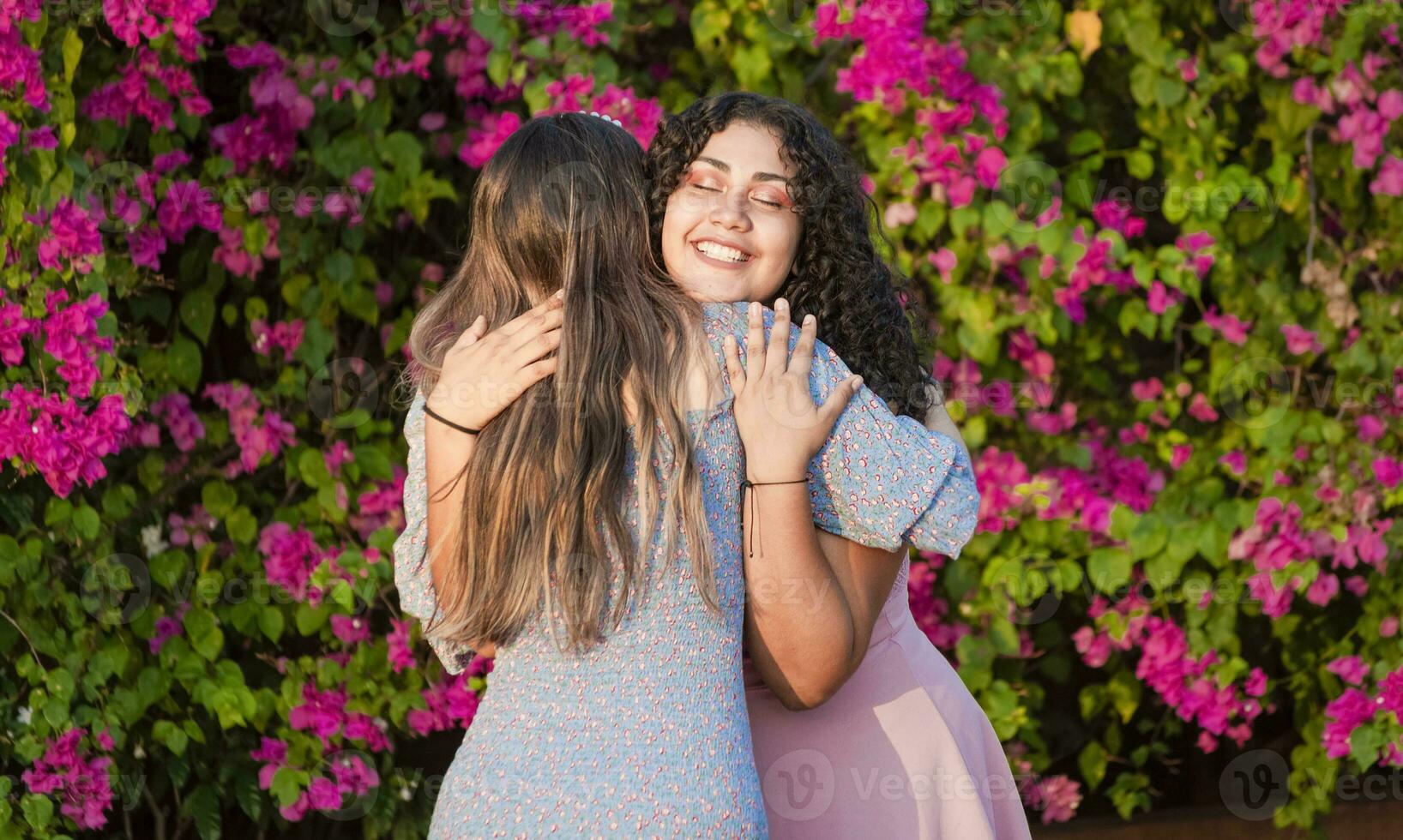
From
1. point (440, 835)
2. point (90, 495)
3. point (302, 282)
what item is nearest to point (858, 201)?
Result: point (440, 835)

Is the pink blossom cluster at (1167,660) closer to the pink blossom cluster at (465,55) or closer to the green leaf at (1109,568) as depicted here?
the green leaf at (1109,568)

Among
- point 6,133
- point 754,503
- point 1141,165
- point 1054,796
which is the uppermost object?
point 1141,165

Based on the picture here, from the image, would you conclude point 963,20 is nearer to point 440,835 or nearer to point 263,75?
point 263,75

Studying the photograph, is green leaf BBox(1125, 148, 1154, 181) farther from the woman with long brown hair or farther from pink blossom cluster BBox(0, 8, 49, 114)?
pink blossom cluster BBox(0, 8, 49, 114)

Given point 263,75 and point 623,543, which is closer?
point 623,543

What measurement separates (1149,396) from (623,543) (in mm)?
1977

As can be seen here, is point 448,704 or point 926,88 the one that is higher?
point 926,88

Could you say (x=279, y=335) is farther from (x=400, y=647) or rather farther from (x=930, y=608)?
(x=930, y=608)

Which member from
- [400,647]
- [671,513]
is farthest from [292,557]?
[671,513]

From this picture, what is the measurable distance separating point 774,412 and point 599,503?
238 millimetres

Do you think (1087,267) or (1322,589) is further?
(1322,589)

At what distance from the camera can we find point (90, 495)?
2.90 m

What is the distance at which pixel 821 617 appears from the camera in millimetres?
1748

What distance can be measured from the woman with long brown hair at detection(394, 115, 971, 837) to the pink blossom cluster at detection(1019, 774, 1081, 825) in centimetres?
172
